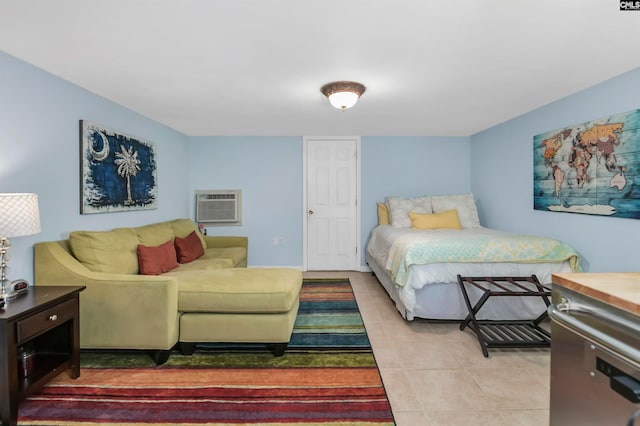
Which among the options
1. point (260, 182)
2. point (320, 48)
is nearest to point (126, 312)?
point (320, 48)

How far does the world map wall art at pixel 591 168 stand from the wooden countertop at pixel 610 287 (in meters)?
1.80

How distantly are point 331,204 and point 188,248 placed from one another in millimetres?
2216

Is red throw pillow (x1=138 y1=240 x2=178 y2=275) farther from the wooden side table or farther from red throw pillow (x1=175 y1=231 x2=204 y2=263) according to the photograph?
the wooden side table

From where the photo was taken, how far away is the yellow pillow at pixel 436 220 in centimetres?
400

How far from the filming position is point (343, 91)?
2.54 metres

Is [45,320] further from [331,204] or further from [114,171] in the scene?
[331,204]

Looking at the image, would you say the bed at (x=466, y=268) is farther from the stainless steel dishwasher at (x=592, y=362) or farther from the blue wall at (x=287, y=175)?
the blue wall at (x=287, y=175)

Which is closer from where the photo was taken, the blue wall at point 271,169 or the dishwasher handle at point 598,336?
the dishwasher handle at point 598,336

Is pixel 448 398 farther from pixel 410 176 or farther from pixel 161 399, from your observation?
pixel 410 176

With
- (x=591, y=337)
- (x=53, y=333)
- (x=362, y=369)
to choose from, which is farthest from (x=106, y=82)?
(x=591, y=337)

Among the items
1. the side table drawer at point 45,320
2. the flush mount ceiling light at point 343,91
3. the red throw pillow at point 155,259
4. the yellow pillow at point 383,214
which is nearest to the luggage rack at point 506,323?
the flush mount ceiling light at point 343,91

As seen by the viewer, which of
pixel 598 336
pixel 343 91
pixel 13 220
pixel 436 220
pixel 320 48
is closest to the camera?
pixel 598 336

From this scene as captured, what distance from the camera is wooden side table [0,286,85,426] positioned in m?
1.51

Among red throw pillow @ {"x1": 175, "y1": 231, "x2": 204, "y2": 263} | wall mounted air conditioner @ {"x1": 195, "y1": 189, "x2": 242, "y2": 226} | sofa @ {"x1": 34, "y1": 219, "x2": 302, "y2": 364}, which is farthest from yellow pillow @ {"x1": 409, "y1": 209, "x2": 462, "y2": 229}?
red throw pillow @ {"x1": 175, "y1": 231, "x2": 204, "y2": 263}
